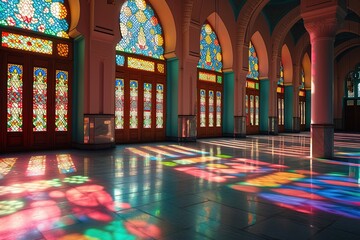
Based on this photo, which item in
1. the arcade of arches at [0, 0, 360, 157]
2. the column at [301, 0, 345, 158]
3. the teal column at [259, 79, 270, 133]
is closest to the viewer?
the column at [301, 0, 345, 158]

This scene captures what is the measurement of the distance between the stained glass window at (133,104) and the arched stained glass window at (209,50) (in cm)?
382

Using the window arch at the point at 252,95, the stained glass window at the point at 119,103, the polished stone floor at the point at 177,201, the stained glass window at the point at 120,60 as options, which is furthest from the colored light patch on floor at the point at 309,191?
the window arch at the point at 252,95

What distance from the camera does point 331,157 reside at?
7.29 m

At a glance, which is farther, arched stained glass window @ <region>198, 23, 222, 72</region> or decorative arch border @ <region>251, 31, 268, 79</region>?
decorative arch border @ <region>251, 31, 268, 79</region>

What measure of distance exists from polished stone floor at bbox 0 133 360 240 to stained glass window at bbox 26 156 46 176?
0.06ft

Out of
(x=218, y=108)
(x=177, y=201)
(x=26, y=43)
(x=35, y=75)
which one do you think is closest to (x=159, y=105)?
(x=218, y=108)

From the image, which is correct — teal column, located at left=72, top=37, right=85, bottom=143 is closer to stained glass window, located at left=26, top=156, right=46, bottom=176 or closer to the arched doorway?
the arched doorway

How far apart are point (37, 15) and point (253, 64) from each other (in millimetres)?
11663

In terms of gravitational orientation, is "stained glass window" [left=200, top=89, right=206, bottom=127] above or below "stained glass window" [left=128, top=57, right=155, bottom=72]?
below

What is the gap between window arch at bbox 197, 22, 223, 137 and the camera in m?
13.2

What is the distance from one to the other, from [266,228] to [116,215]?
147cm

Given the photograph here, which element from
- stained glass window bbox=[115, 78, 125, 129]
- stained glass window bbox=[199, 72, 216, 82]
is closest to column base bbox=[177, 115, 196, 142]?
stained glass window bbox=[115, 78, 125, 129]

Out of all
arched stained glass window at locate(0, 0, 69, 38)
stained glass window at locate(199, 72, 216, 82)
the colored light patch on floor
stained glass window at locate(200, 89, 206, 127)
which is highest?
arched stained glass window at locate(0, 0, 69, 38)

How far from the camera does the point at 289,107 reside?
19.1 m
